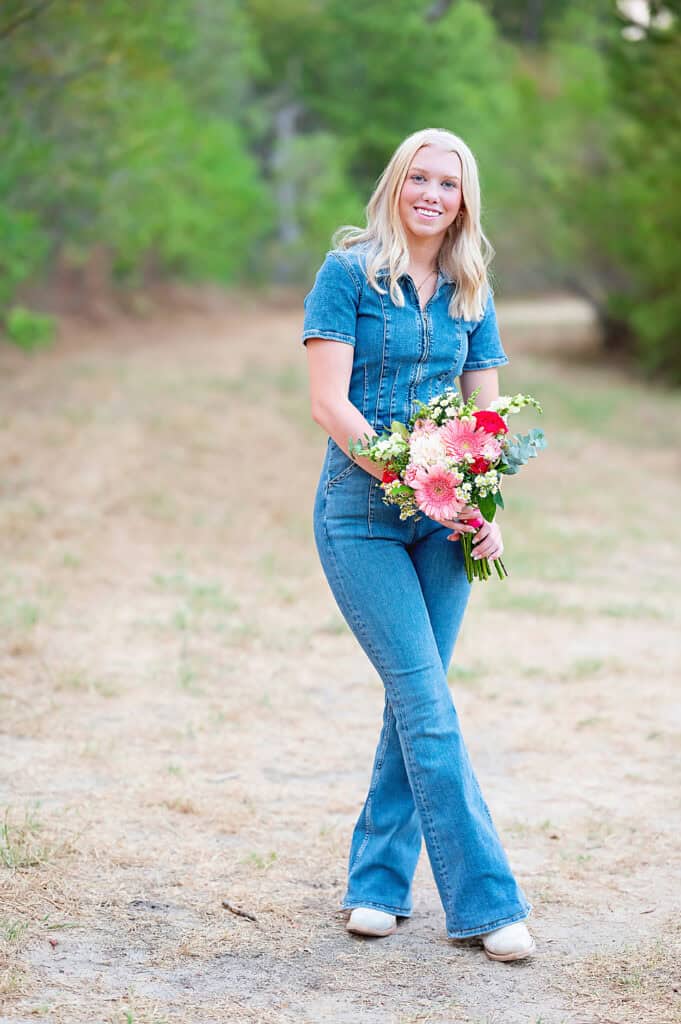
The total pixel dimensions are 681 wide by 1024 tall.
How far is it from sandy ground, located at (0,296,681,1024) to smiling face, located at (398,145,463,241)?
2.16m

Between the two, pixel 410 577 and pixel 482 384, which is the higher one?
pixel 482 384

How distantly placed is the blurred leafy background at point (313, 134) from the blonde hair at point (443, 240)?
830 centimetres

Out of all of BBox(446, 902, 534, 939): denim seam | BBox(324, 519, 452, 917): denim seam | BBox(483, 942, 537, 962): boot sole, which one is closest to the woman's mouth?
BBox(324, 519, 452, 917): denim seam

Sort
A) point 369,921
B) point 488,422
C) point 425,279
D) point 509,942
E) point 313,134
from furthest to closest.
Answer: point 313,134 < point 369,921 < point 425,279 < point 509,942 < point 488,422

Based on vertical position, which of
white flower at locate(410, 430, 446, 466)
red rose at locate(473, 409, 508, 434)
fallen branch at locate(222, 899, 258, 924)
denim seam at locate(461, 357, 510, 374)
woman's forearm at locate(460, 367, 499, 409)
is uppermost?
denim seam at locate(461, 357, 510, 374)

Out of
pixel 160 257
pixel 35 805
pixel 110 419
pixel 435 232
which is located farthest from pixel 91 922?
pixel 160 257

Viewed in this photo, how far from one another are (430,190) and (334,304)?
444 millimetres

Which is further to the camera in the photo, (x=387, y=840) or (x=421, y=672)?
(x=387, y=840)

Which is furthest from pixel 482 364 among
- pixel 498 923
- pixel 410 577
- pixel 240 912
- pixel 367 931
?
pixel 240 912

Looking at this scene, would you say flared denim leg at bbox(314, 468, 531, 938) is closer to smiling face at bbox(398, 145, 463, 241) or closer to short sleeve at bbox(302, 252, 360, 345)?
short sleeve at bbox(302, 252, 360, 345)

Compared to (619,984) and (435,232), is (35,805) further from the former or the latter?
(435,232)

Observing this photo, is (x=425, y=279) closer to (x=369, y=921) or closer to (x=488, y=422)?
(x=488, y=422)

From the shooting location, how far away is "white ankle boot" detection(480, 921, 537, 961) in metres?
3.64

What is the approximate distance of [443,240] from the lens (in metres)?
3.80
